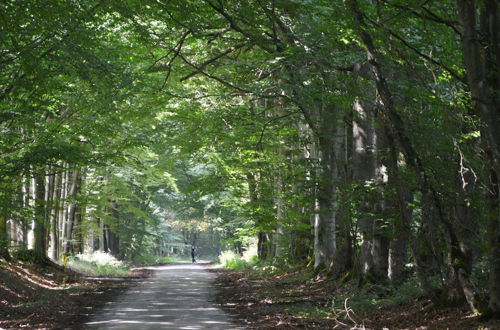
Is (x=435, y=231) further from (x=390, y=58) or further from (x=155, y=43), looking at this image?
(x=155, y=43)

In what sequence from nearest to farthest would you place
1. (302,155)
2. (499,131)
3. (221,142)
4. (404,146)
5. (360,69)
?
(499,131) < (404,146) < (360,69) < (221,142) < (302,155)

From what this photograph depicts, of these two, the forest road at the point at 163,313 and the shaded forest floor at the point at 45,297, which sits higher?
the shaded forest floor at the point at 45,297

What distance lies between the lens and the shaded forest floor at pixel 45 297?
34.2ft

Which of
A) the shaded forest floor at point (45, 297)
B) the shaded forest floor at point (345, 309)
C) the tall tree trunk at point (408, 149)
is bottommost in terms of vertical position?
the shaded forest floor at point (345, 309)

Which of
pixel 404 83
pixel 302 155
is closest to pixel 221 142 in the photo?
pixel 302 155

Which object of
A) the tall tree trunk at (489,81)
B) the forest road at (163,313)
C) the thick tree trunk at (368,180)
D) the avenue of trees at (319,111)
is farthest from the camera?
the thick tree trunk at (368,180)

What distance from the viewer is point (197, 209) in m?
52.5

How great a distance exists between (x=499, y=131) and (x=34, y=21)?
7.82 meters

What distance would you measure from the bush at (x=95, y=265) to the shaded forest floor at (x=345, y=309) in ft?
39.2

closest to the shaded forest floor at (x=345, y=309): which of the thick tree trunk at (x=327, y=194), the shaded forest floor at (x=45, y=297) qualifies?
the thick tree trunk at (x=327, y=194)

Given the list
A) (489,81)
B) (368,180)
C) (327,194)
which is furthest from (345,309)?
(327,194)

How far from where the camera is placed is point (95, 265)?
93.4 ft

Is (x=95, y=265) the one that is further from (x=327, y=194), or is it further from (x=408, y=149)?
(x=408, y=149)

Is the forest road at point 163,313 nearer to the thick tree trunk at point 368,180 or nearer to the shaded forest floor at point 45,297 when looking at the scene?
the shaded forest floor at point 45,297
